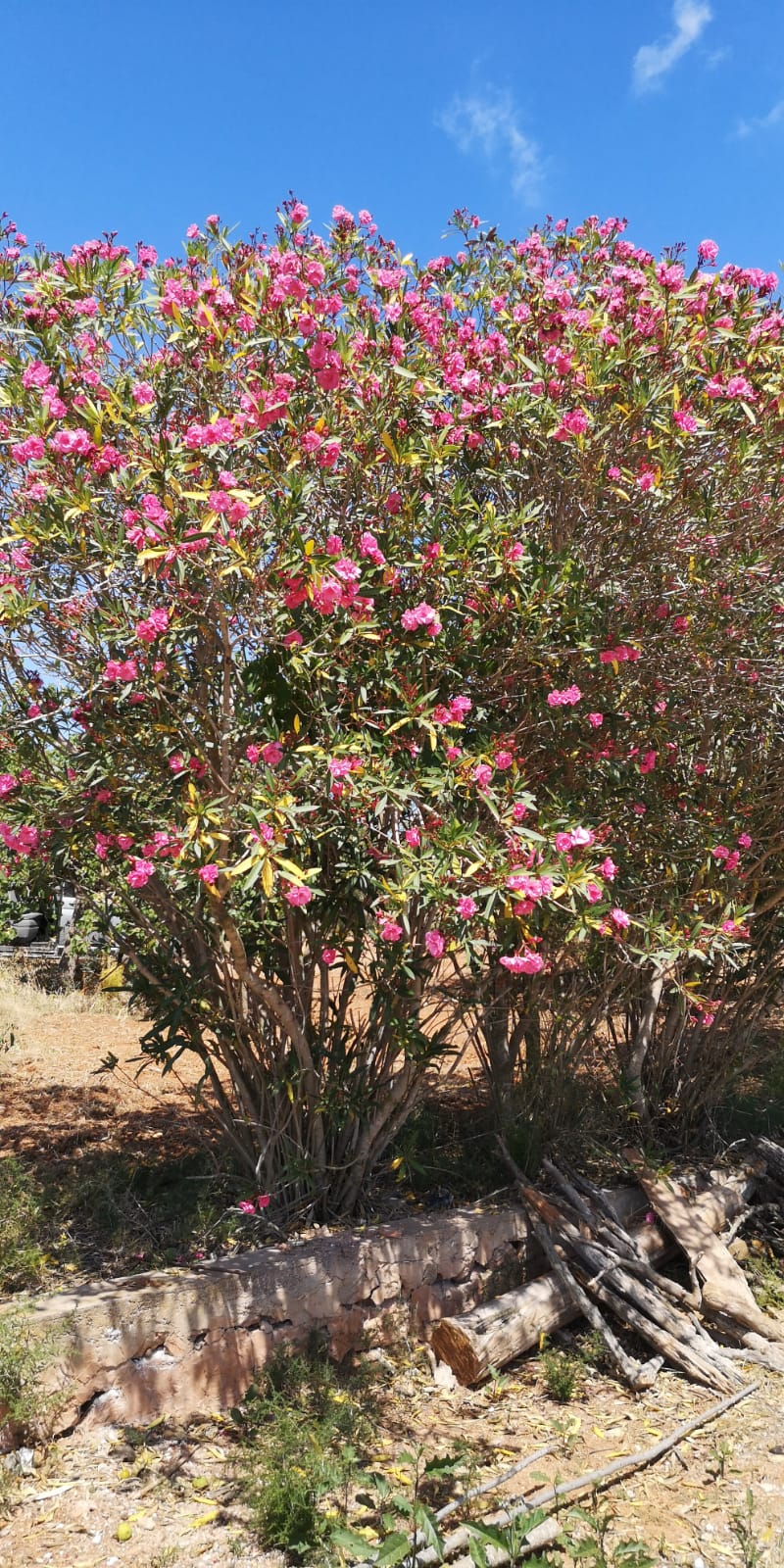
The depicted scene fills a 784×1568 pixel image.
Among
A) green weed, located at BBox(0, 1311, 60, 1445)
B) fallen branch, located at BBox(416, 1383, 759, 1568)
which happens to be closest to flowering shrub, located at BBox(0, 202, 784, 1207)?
green weed, located at BBox(0, 1311, 60, 1445)

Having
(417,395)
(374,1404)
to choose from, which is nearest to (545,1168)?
(374,1404)

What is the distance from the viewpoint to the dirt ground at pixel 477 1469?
2.87 metres

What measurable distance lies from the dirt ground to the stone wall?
0.11 meters

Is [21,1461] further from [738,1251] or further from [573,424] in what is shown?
[573,424]

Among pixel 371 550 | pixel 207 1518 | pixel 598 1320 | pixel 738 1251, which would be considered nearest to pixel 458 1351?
pixel 598 1320

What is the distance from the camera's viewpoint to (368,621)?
3.37 m

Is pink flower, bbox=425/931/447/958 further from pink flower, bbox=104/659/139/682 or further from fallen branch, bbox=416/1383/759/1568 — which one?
fallen branch, bbox=416/1383/759/1568

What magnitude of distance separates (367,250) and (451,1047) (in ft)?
10.1

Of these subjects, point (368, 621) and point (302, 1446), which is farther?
point (368, 621)

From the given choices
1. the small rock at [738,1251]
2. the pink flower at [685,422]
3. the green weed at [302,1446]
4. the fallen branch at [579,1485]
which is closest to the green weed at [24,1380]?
the green weed at [302,1446]

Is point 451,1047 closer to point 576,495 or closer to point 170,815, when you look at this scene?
point 170,815

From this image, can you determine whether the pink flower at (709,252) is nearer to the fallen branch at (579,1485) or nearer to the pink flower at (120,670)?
the pink flower at (120,670)

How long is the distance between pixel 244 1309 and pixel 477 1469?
895 mm

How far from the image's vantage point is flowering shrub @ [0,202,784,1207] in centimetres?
326
